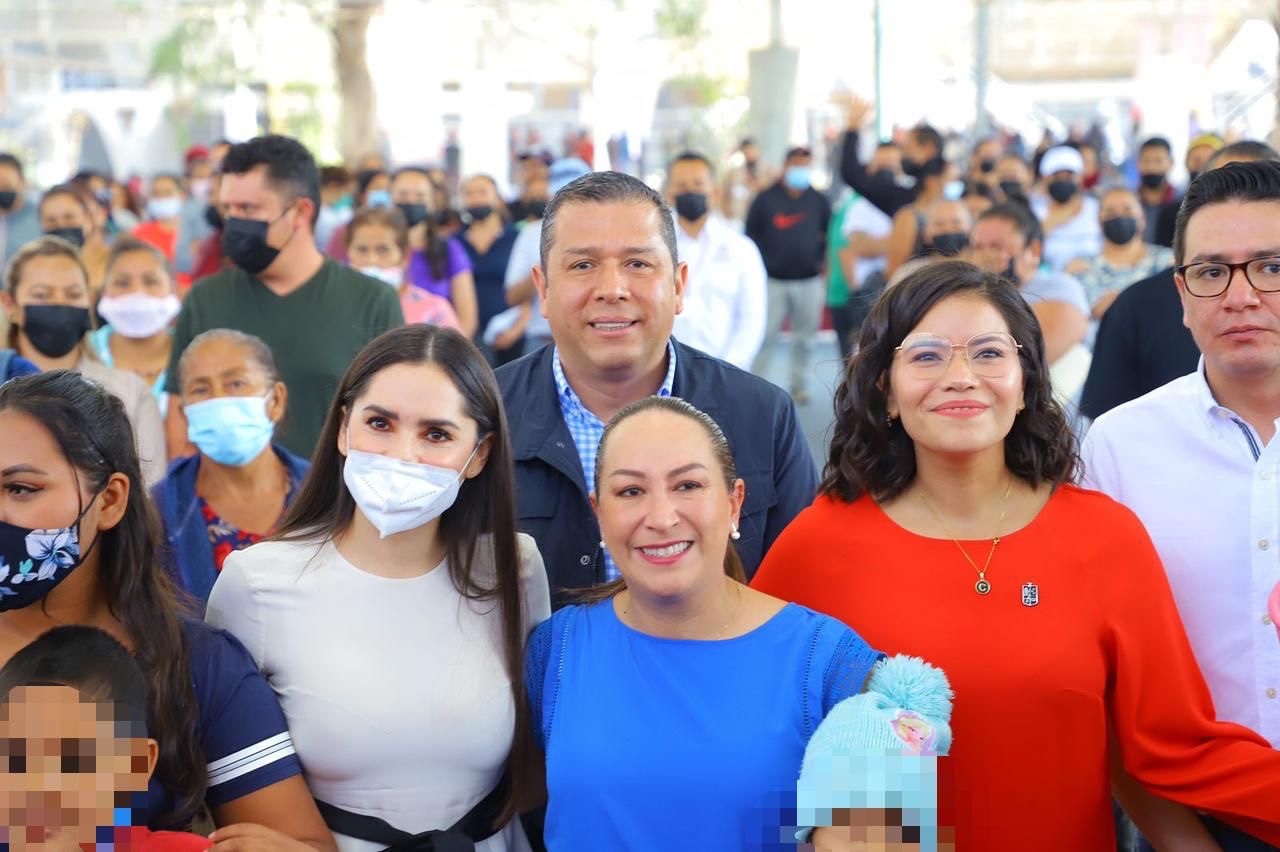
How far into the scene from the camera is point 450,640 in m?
3.10

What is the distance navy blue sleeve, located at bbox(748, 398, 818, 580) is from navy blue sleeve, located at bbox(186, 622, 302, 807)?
4.49 ft

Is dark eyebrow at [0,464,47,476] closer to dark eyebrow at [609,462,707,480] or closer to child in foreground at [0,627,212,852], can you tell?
child in foreground at [0,627,212,852]

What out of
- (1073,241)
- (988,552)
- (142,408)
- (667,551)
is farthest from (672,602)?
(1073,241)

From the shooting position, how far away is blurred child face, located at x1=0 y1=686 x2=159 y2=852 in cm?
243

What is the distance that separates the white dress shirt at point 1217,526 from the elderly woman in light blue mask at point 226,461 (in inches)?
105

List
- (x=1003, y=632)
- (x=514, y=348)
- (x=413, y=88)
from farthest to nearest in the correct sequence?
(x=413, y=88) → (x=514, y=348) → (x=1003, y=632)

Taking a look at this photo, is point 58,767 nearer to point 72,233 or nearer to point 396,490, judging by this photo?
point 396,490

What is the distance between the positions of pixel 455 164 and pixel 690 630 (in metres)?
24.4

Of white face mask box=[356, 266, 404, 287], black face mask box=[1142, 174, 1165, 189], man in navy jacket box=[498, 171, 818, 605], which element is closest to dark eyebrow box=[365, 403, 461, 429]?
man in navy jacket box=[498, 171, 818, 605]

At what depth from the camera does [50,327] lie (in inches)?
228

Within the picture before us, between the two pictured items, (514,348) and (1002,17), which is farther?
(1002,17)

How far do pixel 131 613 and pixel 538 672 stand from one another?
31.5 inches

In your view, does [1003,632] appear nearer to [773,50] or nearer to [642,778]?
[642,778]

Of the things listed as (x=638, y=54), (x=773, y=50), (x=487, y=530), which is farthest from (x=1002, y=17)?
(x=487, y=530)
